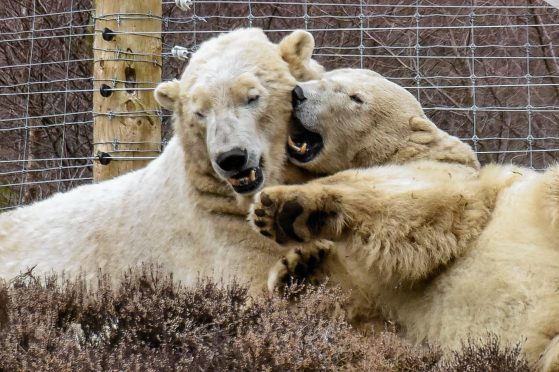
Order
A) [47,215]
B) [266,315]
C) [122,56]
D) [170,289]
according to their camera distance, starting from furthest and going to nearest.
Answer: [122,56] < [47,215] < [170,289] < [266,315]

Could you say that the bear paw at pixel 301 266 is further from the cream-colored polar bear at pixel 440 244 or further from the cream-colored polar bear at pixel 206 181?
the cream-colored polar bear at pixel 206 181

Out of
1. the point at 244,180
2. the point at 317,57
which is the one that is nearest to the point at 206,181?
the point at 244,180

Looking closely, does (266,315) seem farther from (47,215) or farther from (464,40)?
(464,40)

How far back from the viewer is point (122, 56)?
6.83m

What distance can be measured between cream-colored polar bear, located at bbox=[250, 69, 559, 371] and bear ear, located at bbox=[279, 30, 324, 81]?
1.07 metres

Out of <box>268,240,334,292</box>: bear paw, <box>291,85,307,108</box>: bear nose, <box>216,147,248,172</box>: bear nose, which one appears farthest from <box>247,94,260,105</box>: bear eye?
<box>268,240,334,292</box>: bear paw

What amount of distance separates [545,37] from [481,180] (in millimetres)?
6480

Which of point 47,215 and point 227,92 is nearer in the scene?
point 227,92

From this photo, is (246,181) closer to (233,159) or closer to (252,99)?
(233,159)

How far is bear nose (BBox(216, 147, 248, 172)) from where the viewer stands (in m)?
4.52

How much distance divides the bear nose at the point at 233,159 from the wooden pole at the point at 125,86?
2.32 meters

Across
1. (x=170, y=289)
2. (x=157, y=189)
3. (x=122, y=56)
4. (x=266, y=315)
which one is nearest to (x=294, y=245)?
(x=266, y=315)

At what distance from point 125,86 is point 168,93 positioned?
5.99ft

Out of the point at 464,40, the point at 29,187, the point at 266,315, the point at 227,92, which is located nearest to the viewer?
the point at 266,315
